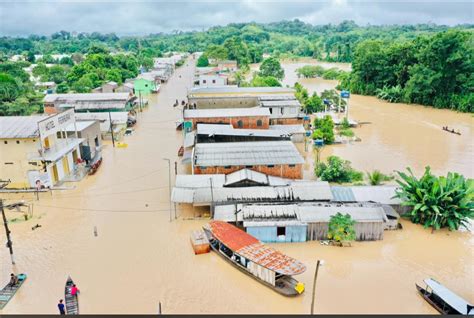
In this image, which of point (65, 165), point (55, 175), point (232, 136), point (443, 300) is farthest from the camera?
point (232, 136)

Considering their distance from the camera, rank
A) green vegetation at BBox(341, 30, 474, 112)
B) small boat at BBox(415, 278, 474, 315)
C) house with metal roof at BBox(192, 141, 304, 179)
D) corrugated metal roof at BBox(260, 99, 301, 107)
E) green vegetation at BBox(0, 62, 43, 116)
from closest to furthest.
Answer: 1. small boat at BBox(415, 278, 474, 315)
2. house with metal roof at BBox(192, 141, 304, 179)
3. corrugated metal roof at BBox(260, 99, 301, 107)
4. green vegetation at BBox(0, 62, 43, 116)
5. green vegetation at BBox(341, 30, 474, 112)

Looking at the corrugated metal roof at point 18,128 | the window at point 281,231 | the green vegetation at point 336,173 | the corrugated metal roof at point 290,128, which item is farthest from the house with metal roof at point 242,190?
the corrugated metal roof at point 290,128

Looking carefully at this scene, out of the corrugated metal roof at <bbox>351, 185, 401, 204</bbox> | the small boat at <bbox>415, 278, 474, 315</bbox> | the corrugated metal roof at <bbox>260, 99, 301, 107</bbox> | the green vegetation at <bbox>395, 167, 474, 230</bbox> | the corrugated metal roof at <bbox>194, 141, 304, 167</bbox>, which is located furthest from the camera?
the corrugated metal roof at <bbox>260, 99, 301, 107</bbox>

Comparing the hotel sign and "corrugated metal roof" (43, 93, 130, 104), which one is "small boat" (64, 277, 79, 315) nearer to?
the hotel sign

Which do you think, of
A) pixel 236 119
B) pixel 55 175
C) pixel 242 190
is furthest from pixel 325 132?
pixel 55 175

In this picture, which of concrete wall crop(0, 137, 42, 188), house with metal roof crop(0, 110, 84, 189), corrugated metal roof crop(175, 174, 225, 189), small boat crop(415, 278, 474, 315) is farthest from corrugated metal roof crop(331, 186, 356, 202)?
concrete wall crop(0, 137, 42, 188)

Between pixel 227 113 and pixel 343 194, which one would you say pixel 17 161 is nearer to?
pixel 227 113

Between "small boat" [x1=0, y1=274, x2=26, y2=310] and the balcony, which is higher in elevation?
the balcony
